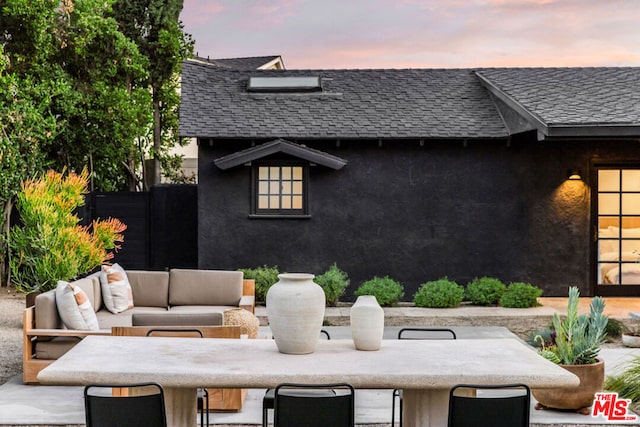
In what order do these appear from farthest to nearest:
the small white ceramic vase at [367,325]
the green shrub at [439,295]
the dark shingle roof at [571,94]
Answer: the green shrub at [439,295] → the dark shingle roof at [571,94] → the small white ceramic vase at [367,325]

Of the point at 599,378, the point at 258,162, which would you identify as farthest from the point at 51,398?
the point at 258,162

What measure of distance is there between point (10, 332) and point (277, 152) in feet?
16.7

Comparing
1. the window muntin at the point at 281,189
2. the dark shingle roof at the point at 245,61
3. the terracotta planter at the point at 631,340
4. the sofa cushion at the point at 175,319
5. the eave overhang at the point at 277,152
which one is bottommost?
the terracotta planter at the point at 631,340

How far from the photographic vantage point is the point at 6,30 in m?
15.9

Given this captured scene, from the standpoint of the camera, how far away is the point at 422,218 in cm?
1420

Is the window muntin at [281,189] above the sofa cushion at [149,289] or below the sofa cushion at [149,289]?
above

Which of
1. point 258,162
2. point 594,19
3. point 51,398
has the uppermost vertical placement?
point 594,19

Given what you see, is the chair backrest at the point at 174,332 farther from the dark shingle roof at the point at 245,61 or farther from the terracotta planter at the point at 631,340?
the dark shingle roof at the point at 245,61

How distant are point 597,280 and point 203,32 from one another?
15.0 m

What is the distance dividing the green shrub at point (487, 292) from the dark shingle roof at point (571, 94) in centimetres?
262

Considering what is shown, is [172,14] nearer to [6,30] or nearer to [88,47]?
[88,47]

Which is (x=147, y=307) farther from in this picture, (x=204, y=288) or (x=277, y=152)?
(x=277, y=152)

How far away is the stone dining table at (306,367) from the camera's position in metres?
4.63

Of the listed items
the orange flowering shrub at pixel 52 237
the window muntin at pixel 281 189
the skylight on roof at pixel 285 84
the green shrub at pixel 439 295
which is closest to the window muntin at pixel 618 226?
the green shrub at pixel 439 295
